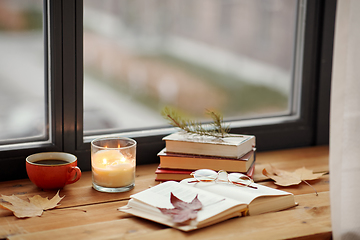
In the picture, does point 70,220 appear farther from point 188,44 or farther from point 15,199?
point 188,44

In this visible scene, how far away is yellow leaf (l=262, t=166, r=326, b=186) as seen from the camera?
4.04 ft

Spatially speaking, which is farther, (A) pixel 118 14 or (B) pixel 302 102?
(B) pixel 302 102

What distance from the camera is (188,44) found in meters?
1.51

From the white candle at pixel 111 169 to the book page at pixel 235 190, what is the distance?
0.16m

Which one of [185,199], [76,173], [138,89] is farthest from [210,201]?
[138,89]

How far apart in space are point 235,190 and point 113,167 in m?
0.33

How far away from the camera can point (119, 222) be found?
37.7 inches

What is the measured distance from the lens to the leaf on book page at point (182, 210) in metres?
0.92

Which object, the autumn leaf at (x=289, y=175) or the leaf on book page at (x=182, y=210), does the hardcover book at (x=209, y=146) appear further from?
the leaf on book page at (x=182, y=210)

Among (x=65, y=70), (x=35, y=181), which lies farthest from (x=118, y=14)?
(x=35, y=181)

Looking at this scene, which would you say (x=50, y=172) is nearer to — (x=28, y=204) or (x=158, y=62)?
(x=28, y=204)

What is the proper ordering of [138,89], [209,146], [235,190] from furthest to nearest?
[138,89]
[209,146]
[235,190]

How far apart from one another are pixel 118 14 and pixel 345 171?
85cm

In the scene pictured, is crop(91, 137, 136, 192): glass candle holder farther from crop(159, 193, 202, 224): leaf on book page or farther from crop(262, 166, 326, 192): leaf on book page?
crop(262, 166, 326, 192): leaf on book page
